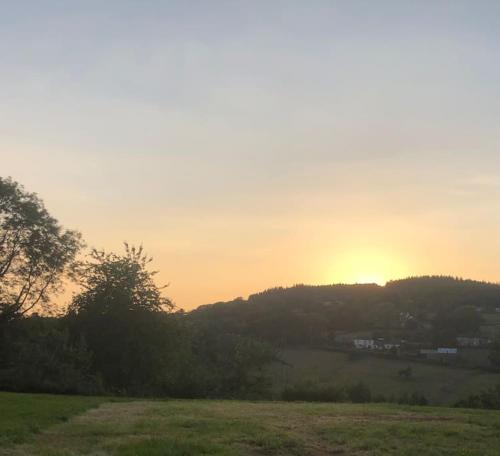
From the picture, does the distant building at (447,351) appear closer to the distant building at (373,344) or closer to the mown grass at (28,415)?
the distant building at (373,344)

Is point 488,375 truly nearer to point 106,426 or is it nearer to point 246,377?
point 246,377

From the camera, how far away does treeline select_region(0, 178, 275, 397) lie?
125 ft

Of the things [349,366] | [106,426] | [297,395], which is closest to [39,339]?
[297,395]

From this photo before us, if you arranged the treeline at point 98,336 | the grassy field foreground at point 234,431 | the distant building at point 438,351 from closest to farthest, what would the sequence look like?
the grassy field foreground at point 234,431 → the treeline at point 98,336 → the distant building at point 438,351

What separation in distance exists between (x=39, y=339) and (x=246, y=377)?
13692mm

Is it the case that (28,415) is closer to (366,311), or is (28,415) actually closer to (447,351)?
(447,351)

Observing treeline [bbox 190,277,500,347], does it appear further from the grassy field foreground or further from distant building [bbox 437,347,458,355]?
the grassy field foreground

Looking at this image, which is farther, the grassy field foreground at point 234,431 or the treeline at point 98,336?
the treeline at point 98,336

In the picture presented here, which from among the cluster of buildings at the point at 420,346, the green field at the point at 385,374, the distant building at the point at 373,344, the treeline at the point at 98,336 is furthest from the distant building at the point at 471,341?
the treeline at the point at 98,336

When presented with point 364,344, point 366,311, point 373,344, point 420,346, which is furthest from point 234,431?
point 366,311

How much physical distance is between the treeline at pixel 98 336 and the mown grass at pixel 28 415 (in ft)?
39.2

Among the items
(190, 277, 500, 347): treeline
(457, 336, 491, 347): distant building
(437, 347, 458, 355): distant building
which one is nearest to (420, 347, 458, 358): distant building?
(437, 347, 458, 355): distant building

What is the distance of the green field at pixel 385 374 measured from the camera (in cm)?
5093

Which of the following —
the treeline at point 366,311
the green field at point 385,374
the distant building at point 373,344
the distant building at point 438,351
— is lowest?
the green field at point 385,374
